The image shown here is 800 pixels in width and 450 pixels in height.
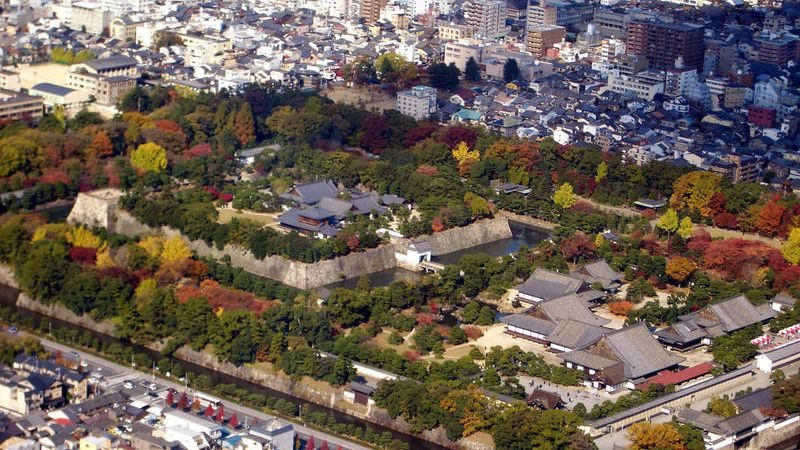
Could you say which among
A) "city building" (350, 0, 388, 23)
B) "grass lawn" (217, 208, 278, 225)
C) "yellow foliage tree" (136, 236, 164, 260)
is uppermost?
"yellow foliage tree" (136, 236, 164, 260)

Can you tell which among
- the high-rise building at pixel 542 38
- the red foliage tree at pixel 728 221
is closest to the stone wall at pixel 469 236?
the red foliage tree at pixel 728 221

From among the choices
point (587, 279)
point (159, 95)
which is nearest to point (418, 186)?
point (587, 279)

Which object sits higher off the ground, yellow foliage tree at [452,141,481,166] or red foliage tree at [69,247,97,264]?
red foliage tree at [69,247,97,264]

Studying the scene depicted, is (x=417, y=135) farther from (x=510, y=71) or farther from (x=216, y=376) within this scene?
(x=216, y=376)

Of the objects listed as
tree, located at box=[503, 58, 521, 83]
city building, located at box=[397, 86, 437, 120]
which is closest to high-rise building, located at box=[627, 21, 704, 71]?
tree, located at box=[503, 58, 521, 83]

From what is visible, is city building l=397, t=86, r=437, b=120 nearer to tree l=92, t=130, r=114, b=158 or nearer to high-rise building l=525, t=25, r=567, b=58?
high-rise building l=525, t=25, r=567, b=58

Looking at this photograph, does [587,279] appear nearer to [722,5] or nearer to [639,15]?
[639,15]

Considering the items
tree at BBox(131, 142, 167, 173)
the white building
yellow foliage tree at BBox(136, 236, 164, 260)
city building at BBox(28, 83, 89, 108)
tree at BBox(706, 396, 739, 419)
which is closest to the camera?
tree at BBox(706, 396, 739, 419)

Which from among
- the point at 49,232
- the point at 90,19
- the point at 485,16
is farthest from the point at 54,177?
the point at 485,16
